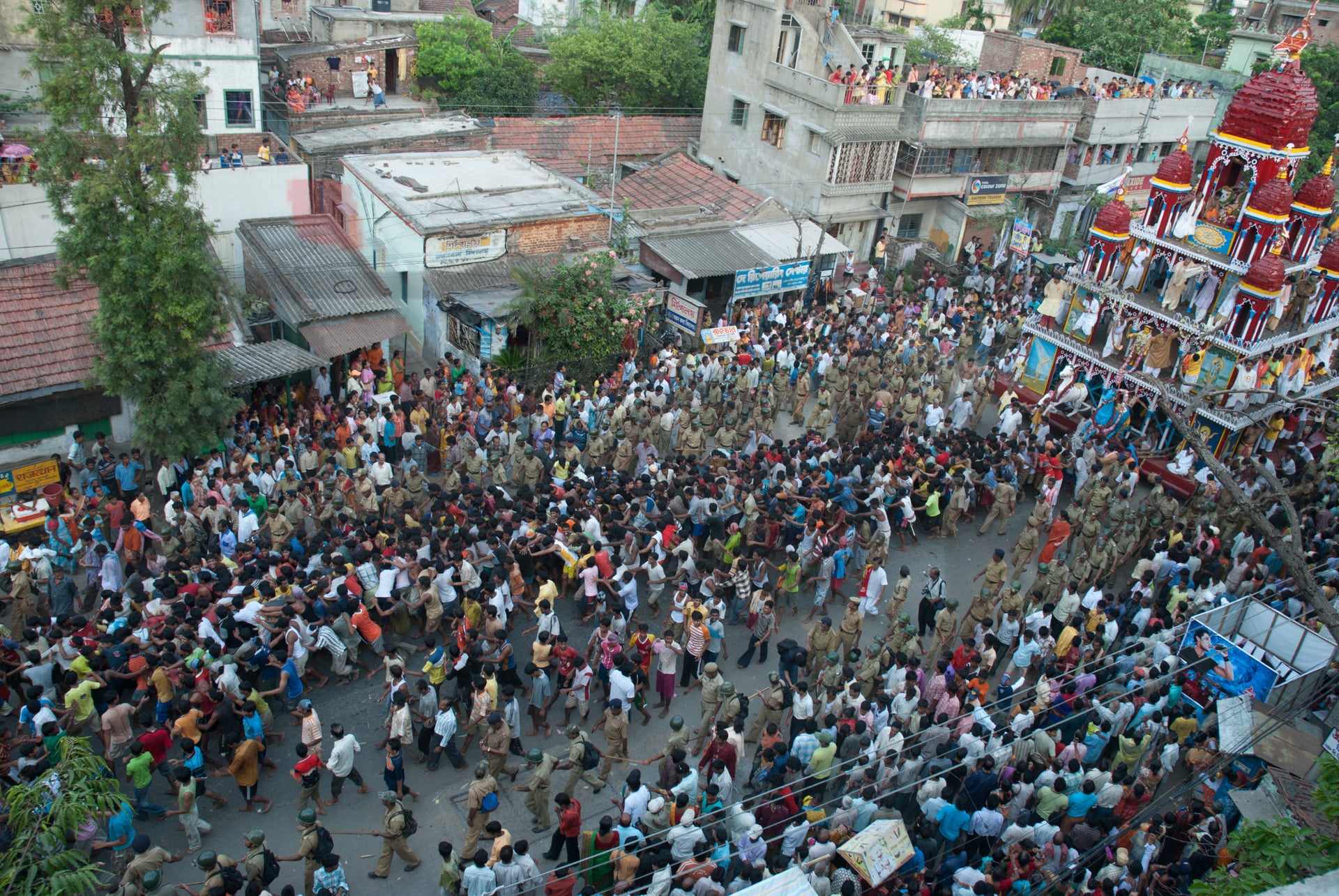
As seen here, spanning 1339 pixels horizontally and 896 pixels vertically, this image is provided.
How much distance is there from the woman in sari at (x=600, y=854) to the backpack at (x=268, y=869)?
2.53 m

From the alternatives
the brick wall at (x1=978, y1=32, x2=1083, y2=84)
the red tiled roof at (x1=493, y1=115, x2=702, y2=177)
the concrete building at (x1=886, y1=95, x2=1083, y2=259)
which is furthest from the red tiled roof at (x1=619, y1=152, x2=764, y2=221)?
the brick wall at (x1=978, y1=32, x2=1083, y2=84)

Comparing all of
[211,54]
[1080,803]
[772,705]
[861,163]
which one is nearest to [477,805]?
[772,705]

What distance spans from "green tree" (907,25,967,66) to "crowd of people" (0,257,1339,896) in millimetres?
20001

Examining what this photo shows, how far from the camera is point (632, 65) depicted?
1153 inches

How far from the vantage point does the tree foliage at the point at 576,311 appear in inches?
717

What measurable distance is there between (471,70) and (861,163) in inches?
479

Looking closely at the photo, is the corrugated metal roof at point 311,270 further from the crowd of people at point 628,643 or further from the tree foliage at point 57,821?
the tree foliage at point 57,821

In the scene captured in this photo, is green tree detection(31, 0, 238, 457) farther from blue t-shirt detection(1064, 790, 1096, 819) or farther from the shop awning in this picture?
blue t-shirt detection(1064, 790, 1096, 819)

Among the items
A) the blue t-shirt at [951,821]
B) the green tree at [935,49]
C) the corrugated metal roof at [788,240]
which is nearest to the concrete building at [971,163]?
the corrugated metal roof at [788,240]

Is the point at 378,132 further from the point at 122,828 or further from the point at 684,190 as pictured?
the point at 122,828

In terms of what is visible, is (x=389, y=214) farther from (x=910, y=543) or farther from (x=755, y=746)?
(x=755, y=746)

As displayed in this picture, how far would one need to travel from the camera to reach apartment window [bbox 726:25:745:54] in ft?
88.4

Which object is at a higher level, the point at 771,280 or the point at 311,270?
the point at 311,270

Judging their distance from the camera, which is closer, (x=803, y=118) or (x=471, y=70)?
(x=803, y=118)
